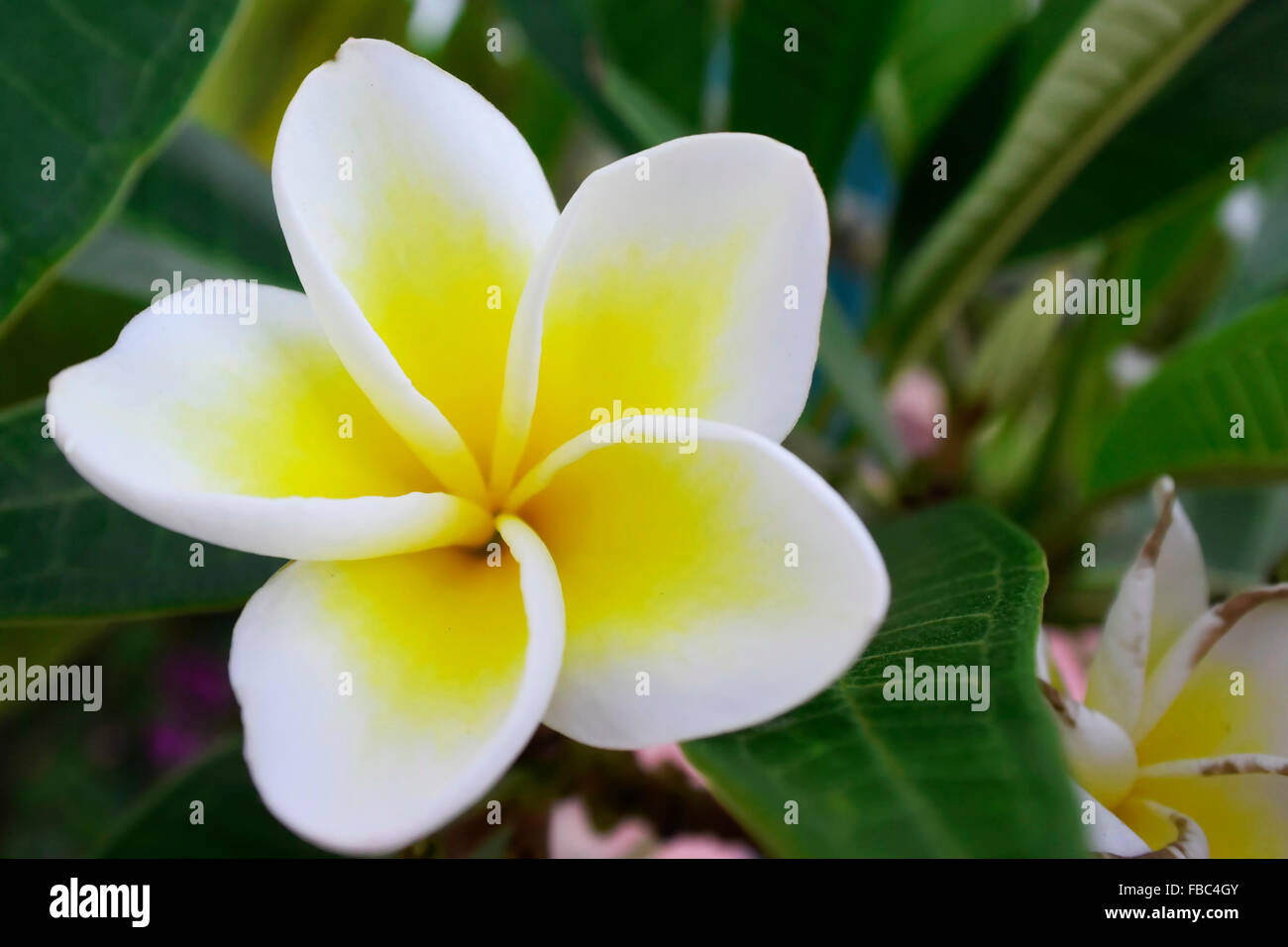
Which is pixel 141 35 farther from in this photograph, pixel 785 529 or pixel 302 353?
pixel 785 529

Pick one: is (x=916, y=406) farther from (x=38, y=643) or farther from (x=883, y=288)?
(x=38, y=643)

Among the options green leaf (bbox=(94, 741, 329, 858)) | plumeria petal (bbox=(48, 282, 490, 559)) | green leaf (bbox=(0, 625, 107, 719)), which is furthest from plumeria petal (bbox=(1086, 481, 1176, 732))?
green leaf (bbox=(0, 625, 107, 719))

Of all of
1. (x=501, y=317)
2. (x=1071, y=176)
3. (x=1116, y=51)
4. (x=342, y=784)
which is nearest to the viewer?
(x=342, y=784)

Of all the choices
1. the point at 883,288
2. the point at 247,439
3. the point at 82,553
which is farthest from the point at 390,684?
the point at 883,288

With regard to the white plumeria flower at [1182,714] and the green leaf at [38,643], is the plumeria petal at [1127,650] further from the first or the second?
the green leaf at [38,643]

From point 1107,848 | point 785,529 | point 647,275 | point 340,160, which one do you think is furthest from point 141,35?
point 1107,848

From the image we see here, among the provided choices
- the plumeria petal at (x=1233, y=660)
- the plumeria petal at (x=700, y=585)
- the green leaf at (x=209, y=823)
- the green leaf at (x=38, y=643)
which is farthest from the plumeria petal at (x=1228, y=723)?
the green leaf at (x=38, y=643)

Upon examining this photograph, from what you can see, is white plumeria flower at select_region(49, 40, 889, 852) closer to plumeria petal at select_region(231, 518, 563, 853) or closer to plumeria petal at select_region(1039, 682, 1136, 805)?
plumeria petal at select_region(231, 518, 563, 853)
